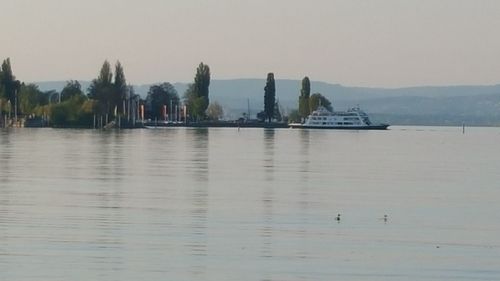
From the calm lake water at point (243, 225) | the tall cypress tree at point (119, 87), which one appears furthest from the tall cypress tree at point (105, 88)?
the calm lake water at point (243, 225)

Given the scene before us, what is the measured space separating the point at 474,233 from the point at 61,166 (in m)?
30.5

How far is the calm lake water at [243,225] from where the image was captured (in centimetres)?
2439

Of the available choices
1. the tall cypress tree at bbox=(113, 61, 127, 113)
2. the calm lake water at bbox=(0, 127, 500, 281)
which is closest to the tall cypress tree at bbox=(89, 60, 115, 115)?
the tall cypress tree at bbox=(113, 61, 127, 113)

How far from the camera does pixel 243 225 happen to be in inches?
1250

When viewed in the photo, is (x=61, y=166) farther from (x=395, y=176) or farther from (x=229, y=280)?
(x=229, y=280)

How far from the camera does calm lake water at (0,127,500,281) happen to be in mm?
24391

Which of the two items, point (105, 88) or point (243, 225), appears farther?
point (105, 88)

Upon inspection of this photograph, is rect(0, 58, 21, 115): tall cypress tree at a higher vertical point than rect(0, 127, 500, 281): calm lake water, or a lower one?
higher

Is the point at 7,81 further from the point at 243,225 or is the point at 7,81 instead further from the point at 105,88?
the point at 243,225

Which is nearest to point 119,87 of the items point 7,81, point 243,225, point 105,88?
point 105,88

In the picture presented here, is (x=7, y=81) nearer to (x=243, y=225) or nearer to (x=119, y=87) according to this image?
(x=119, y=87)

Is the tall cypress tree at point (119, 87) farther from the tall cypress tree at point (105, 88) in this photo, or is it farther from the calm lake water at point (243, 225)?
the calm lake water at point (243, 225)

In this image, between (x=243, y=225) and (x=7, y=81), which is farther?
(x=7, y=81)

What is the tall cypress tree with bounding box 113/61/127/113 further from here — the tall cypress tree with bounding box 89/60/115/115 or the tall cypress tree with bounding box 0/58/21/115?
the tall cypress tree with bounding box 0/58/21/115
